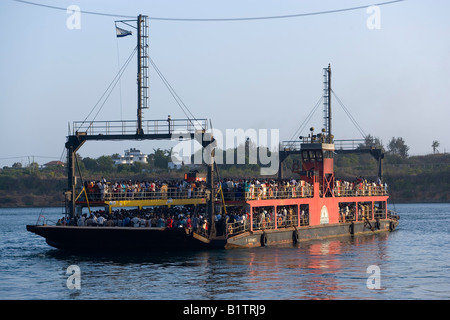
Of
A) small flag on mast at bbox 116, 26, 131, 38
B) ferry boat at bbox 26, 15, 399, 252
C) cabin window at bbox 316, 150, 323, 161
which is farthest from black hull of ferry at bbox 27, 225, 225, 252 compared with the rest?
cabin window at bbox 316, 150, 323, 161

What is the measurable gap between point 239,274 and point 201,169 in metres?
75.1

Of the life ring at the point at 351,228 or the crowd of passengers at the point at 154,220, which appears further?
the life ring at the point at 351,228

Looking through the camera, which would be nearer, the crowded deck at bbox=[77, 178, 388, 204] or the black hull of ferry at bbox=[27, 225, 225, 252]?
the black hull of ferry at bbox=[27, 225, 225, 252]

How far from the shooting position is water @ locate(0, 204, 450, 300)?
28.0m

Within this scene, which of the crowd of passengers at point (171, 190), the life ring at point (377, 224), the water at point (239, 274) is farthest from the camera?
the life ring at point (377, 224)

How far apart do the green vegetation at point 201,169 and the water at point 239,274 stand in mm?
62064

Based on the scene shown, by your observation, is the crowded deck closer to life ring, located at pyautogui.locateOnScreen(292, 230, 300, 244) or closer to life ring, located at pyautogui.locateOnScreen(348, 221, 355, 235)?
life ring, located at pyautogui.locateOnScreen(292, 230, 300, 244)

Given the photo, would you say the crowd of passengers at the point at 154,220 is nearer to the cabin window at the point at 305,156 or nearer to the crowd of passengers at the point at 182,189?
the crowd of passengers at the point at 182,189

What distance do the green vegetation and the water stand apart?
6206 centimetres

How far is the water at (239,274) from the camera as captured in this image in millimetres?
28000

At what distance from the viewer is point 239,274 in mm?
32250
